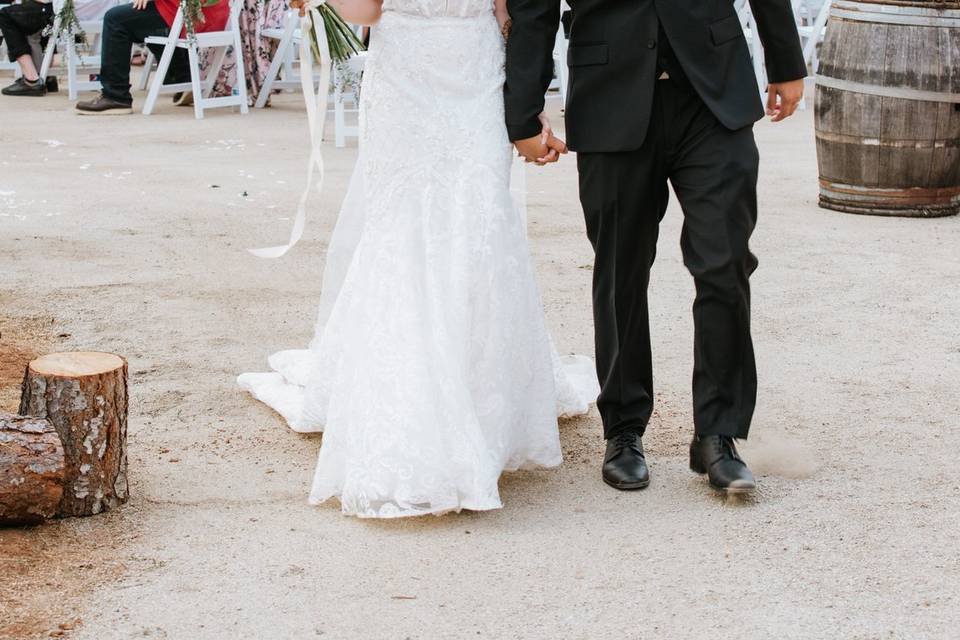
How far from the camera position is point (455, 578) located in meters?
3.11

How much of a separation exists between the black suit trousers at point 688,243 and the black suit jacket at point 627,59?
0.06 meters

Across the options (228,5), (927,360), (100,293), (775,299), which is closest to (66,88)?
(228,5)

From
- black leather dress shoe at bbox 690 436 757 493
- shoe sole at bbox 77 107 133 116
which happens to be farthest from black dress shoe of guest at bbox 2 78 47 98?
black leather dress shoe at bbox 690 436 757 493

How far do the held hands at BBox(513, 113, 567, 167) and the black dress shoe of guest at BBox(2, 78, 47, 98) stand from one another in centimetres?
1023

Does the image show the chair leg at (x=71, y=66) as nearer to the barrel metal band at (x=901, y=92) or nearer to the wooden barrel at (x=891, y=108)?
the wooden barrel at (x=891, y=108)

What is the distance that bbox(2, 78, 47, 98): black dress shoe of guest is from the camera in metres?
12.7

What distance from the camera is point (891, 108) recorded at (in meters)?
7.23

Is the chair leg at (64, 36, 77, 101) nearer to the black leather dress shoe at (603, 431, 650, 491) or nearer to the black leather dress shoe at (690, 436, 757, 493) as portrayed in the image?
the black leather dress shoe at (603, 431, 650, 491)

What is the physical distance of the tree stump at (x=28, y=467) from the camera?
128 inches

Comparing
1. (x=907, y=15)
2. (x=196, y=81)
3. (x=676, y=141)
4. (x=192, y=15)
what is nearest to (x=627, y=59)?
(x=676, y=141)

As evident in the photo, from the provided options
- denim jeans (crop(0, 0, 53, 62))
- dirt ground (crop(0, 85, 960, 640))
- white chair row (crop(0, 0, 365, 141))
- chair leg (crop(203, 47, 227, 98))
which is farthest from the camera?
denim jeans (crop(0, 0, 53, 62))

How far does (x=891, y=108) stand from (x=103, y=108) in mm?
6844

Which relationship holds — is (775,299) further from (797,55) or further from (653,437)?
(797,55)

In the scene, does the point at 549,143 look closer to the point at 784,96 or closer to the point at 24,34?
the point at 784,96
